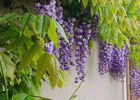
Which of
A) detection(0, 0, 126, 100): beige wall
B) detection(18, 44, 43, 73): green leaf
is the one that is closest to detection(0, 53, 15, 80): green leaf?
detection(18, 44, 43, 73): green leaf

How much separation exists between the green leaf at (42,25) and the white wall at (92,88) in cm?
87

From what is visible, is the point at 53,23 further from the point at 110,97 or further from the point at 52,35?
the point at 110,97

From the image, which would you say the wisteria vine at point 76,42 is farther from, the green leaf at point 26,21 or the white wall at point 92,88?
the green leaf at point 26,21

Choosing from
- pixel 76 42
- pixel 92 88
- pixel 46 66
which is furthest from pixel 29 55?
pixel 92 88

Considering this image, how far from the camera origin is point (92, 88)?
6.66 ft

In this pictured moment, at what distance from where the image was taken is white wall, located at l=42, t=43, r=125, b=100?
1.64 m

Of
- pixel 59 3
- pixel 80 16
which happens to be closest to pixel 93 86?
pixel 80 16

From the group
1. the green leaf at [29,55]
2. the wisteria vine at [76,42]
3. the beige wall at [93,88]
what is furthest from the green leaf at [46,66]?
the beige wall at [93,88]

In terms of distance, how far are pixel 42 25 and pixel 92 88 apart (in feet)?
4.70

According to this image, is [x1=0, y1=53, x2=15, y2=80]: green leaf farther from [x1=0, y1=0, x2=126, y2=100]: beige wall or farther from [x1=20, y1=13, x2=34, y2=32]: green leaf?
[x1=0, y1=0, x2=126, y2=100]: beige wall

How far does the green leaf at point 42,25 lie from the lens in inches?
26.2

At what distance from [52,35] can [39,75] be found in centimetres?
12

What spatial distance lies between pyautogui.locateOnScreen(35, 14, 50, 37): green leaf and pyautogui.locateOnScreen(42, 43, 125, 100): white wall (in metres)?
0.87

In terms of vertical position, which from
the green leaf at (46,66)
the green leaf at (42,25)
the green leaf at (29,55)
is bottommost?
the green leaf at (46,66)
